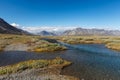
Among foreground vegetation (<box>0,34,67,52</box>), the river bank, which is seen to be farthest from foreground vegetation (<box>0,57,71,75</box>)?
foreground vegetation (<box>0,34,67,52</box>)

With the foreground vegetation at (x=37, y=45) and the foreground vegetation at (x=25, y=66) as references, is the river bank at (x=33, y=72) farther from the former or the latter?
the foreground vegetation at (x=37, y=45)

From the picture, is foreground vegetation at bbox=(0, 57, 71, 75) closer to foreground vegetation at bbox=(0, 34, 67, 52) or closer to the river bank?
the river bank

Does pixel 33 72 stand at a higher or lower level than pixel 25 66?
lower

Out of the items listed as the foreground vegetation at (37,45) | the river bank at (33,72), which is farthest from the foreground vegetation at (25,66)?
the foreground vegetation at (37,45)

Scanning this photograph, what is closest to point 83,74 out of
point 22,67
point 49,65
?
point 49,65

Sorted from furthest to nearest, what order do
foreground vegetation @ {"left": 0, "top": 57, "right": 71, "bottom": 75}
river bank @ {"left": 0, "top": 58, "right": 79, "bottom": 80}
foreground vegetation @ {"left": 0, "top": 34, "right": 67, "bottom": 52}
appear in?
1. foreground vegetation @ {"left": 0, "top": 34, "right": 67, "bottom": 52}
2. foreground vegetation @ {"left": 0, "top": 57, "right": 71, "bottom": 75}
3. river bank @ {"left": 0, "top": 58, "right": 79, "bottom": 80}

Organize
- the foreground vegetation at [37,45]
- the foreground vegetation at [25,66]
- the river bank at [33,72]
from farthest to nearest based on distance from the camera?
the foreground vegetation at [37,45], the foreground vegetation at [25,66], the river bank at [33,72]

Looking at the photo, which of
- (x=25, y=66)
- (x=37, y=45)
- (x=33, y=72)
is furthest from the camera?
(x=37, y=45)

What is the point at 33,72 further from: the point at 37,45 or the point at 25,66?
the point at 37,45

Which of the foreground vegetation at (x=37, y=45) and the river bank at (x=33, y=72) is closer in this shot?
the river bank at (x=33, y=72)

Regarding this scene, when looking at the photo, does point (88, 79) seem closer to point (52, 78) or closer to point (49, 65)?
point (52, 78)

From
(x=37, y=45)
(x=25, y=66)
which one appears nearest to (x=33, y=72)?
(x=25, y=66)
